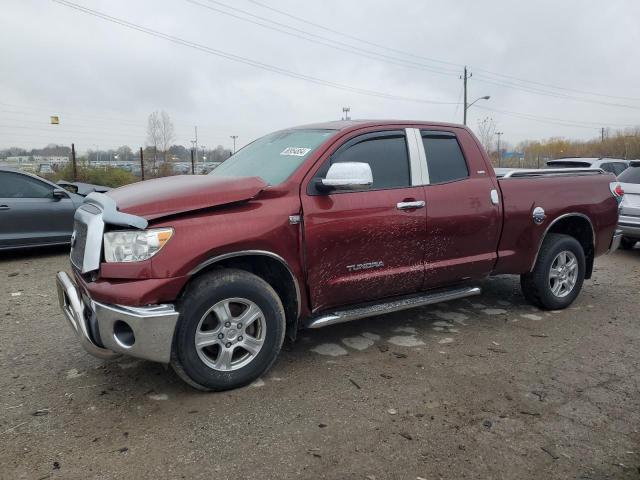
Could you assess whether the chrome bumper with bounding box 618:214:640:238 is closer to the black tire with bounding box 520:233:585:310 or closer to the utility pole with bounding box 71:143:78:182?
the black tire with bounding box 520:233:585:310

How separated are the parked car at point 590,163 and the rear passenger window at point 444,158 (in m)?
8.21

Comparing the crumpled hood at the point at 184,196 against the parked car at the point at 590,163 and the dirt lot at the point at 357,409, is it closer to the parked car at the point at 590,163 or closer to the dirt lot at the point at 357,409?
the dirt lot at the point at 357,409

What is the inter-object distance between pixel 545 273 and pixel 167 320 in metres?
3.71

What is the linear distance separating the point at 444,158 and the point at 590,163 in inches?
392

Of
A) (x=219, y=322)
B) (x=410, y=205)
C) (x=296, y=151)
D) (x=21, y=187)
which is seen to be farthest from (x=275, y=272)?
(x=21, y=187)

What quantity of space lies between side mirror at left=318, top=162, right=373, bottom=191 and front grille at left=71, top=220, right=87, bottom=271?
1.66 metres

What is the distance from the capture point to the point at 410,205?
13.2 ft

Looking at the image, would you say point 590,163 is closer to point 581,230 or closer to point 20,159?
point 581,230

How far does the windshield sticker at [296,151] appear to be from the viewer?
152 inches

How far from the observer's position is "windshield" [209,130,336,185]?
382 cm

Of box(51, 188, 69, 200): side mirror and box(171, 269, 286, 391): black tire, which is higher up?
box(51, 188, 69, 200): side mirror

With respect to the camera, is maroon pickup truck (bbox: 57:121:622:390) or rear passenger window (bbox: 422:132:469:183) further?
rear passenger window (bbox: 422:132:469:183)

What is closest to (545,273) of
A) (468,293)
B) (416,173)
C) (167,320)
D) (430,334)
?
(468,293)

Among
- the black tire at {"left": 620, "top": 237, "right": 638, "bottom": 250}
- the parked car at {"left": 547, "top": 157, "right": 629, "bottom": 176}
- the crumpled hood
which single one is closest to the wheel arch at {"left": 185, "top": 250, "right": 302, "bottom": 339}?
the crumpled hood
